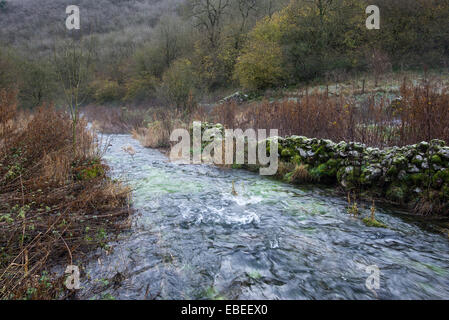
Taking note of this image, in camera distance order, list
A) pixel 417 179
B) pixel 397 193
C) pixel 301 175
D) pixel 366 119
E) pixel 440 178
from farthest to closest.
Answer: pixel 366 119
pixel 301 175
pixel 397 193
pixel 417 179
pixel 440 178

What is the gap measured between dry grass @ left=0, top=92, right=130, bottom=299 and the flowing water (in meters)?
0.36

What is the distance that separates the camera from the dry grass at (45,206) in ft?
7.53

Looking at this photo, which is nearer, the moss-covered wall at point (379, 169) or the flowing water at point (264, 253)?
the flowing water at point (264, 253)

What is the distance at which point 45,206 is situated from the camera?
3428mm

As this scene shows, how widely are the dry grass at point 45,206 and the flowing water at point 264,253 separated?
14.2 inches

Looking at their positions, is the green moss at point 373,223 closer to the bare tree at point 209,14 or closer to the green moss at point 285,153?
the green moss at point 285,153

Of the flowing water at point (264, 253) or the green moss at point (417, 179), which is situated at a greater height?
the green moss at point (417, 179)

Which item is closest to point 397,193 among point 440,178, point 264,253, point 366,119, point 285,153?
point 440,178

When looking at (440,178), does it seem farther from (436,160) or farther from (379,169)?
(379,169)

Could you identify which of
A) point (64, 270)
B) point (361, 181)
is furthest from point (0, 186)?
point (361, 181)

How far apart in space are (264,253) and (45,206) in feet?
9.69

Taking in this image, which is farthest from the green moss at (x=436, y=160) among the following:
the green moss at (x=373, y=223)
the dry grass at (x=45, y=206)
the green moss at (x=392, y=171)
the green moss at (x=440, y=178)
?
the dry grass at (x=45, y=206)

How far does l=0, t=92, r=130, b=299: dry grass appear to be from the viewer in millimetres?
2295

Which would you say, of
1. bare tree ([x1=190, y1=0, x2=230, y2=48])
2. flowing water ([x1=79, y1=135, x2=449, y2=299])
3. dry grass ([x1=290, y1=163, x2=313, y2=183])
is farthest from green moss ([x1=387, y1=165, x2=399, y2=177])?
bare tree ([x1=190, y1=0, x2=230, y2=48])
